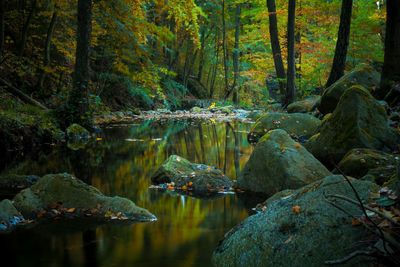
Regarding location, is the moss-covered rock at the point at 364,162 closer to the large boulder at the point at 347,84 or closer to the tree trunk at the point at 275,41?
the large boulder at the point at 347,84

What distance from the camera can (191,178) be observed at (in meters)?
5.29

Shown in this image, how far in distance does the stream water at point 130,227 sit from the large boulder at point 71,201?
28cm

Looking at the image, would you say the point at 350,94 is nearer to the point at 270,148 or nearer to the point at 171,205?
the point at 270,148

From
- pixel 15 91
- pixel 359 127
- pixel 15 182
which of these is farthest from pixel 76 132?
pixel 359 127

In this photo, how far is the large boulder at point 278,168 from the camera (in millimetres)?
4652

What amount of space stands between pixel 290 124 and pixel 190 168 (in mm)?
4538

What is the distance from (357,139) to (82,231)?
4.41 metres

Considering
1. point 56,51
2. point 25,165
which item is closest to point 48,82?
point 56,51

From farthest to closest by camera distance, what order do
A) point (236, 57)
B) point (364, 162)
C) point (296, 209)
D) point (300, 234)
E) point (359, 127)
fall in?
point (236, 57) → point (359, 127) → point (364, 162) → point (296, 209) → point (300, 234)

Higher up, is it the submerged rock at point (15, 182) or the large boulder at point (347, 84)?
→ the large boulder at point (347, 84)

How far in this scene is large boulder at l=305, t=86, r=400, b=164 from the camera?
5.52 metres

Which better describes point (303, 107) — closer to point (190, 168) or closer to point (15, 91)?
point (190, 168)

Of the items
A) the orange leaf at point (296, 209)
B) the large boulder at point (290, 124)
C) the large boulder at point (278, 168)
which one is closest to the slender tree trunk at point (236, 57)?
the large boulder at point (290, 124)

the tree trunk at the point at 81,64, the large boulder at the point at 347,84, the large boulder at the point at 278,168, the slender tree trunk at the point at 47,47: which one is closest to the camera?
the large boulder at the point at 278,168
